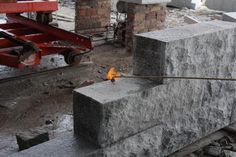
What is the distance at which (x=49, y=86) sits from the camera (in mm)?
5531

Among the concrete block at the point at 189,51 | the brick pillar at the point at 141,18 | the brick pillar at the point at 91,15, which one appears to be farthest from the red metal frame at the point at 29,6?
the concrete block at the point at 189,51

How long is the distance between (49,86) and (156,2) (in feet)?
9.18

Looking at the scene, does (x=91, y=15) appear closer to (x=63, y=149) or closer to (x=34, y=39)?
(x=34, y=39)

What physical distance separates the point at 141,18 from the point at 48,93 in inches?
106

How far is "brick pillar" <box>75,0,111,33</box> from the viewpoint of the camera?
812 centimetres

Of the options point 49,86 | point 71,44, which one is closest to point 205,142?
point 49,86

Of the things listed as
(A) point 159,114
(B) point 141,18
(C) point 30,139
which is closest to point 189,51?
(A) point 159,114

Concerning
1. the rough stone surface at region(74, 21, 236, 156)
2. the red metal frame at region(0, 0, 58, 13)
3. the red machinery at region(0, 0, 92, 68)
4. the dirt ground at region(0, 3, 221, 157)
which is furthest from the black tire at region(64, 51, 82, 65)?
the rough stone surface at region(74, 21, 236, 156)

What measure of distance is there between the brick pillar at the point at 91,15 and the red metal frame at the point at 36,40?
5.45 feet

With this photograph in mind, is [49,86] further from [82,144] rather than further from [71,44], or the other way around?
[82,144]

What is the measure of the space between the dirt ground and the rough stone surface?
4.50 feet

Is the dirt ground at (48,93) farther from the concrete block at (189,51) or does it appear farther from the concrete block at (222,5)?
the concrete block at (222,5)

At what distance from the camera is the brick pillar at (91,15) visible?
8123mm

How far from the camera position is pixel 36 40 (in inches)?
237
